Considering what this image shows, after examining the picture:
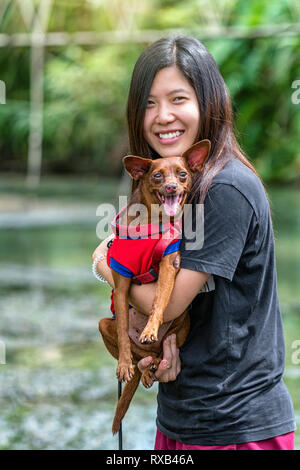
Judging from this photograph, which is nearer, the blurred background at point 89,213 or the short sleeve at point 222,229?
the short sleeve at point 222,229

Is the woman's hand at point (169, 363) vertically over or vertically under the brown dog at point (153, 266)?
under

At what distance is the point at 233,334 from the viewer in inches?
93.9

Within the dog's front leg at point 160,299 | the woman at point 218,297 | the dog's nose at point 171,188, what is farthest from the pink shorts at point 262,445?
the dog's nose at point 171,188

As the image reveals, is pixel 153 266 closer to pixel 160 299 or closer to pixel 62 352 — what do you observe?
pixel 160 299

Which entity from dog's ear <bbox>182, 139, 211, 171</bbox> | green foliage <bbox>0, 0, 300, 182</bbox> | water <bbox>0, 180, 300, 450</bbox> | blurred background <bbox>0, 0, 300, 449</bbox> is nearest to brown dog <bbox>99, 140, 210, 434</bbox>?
dog's ear <bbox>182, 139, 211, 171</bbox>

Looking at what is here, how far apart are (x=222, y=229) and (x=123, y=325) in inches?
17.7

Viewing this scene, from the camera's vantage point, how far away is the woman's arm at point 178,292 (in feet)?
7.68

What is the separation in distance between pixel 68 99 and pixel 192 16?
1443 cm

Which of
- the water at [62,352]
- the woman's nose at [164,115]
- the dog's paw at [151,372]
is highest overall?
the woman's nose at [164,115]

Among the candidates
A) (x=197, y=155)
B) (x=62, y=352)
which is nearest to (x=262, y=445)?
(x=197, y=155)

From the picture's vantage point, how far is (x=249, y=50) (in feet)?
43.1

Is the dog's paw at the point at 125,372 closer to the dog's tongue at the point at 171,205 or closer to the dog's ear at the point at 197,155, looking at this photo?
the dog's tongue at the point at 171,205

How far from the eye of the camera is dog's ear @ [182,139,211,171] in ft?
7.91

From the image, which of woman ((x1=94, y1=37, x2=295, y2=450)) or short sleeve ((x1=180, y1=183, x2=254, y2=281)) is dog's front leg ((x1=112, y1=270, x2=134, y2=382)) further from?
short sleeve ((x1=180, y1=183, x2=254, y2=281))
